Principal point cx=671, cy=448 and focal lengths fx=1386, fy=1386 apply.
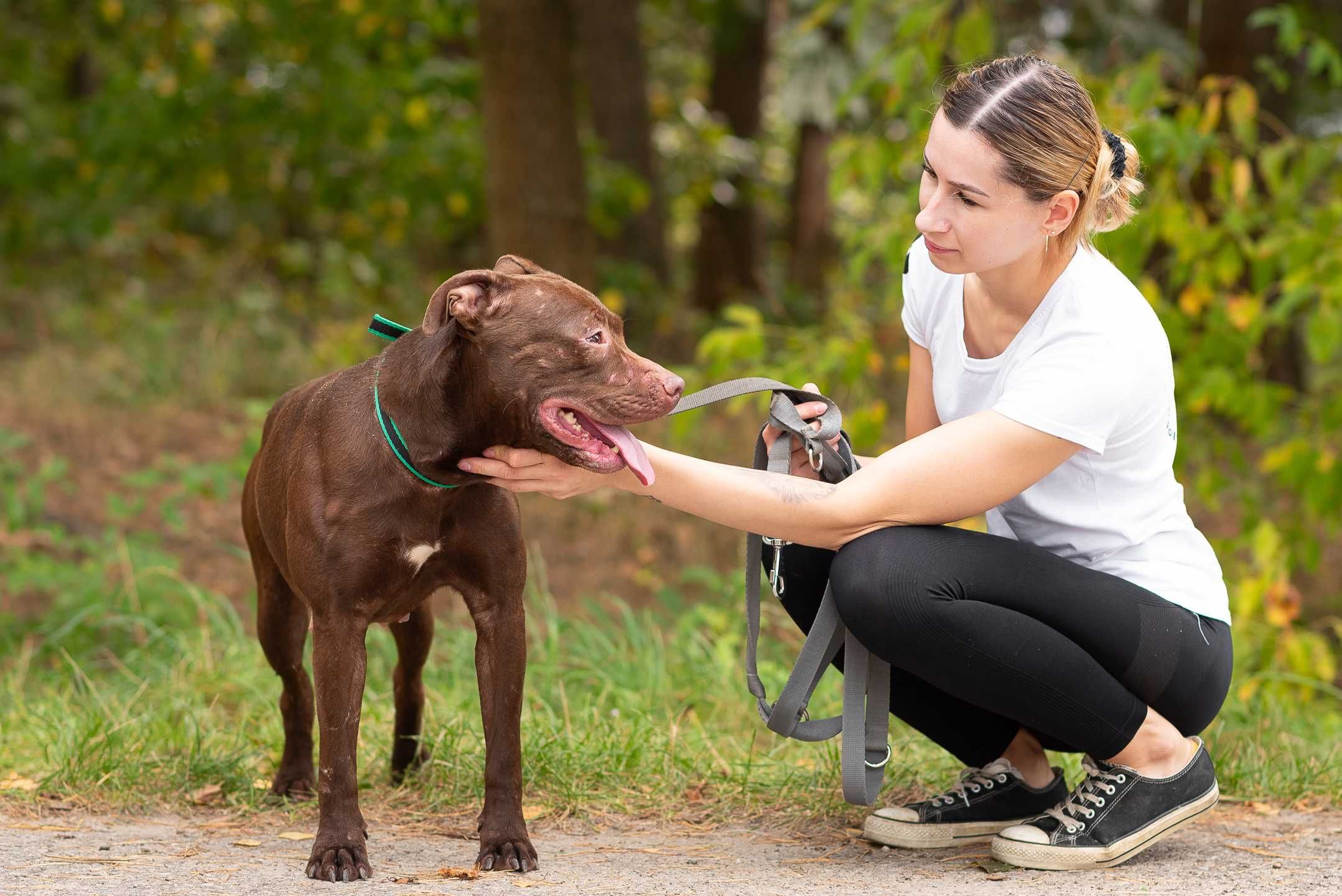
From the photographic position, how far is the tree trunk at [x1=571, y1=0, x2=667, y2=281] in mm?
11523

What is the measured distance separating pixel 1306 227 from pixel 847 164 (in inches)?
68.2

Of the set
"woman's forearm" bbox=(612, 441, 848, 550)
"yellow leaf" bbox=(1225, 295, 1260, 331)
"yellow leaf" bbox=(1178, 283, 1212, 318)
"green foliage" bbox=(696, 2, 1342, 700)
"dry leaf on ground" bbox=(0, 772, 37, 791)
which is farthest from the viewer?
"yellow leaf" bbox=(1178, 283, 1212, 318)

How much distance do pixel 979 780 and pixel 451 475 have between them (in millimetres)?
1484

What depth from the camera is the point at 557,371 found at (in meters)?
2.82

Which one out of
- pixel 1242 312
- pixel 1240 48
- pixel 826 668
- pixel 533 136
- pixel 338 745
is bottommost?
pixel 338 745

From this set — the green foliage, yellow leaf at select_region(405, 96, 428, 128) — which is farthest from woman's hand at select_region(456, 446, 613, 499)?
yellow leaf at select_region(405, 96, 428, 128)

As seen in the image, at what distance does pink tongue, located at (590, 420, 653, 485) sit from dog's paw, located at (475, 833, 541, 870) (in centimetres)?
85

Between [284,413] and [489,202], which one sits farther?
[489,202]

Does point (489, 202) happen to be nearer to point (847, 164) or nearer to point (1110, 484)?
point (847, 164)

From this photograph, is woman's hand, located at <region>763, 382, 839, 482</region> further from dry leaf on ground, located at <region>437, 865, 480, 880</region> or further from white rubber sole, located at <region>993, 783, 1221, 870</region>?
dry leaf on ground, located at <region>437, 865, 480, 880</region>

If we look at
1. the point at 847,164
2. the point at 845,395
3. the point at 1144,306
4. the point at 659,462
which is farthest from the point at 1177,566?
the point at 845,395

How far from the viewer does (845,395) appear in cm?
682

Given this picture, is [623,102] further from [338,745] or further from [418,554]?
[338,745]

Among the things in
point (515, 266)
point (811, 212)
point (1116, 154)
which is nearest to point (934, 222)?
point (1116, 154)
